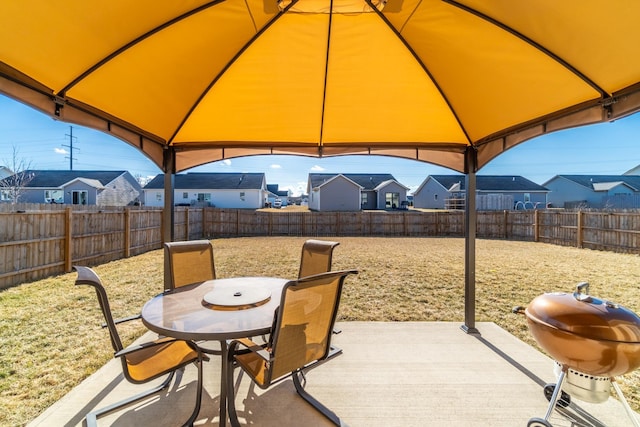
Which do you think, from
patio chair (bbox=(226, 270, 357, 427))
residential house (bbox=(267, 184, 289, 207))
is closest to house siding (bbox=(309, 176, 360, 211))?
residential house (bbox=(267, 184, 289, 207))

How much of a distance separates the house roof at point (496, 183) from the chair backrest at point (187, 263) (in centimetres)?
2729

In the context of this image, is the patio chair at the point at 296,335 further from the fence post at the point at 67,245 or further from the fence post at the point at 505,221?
the fence post at the point at 505,221

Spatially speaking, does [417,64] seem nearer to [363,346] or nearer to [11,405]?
[363,346]

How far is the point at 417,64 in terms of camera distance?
2629 mm

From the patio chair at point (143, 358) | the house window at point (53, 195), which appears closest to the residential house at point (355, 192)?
the house window at point (53, 195)

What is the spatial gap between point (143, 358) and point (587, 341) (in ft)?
9.69

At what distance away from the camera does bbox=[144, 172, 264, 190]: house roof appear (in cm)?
2611

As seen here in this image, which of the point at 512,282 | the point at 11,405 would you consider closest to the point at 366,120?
the point at 11,405

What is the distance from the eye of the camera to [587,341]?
5.34 feet

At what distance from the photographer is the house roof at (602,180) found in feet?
82.9

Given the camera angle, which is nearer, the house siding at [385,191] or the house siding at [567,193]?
the house siding at [567,193]

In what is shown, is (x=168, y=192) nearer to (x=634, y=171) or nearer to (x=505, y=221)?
(x=505, y=221)

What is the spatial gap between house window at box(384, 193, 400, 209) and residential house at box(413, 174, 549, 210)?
14.8 ft

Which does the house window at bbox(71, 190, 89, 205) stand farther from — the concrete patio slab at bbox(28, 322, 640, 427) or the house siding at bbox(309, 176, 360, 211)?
the concrete patio slab at bbox(28, 322, 640, 427)
